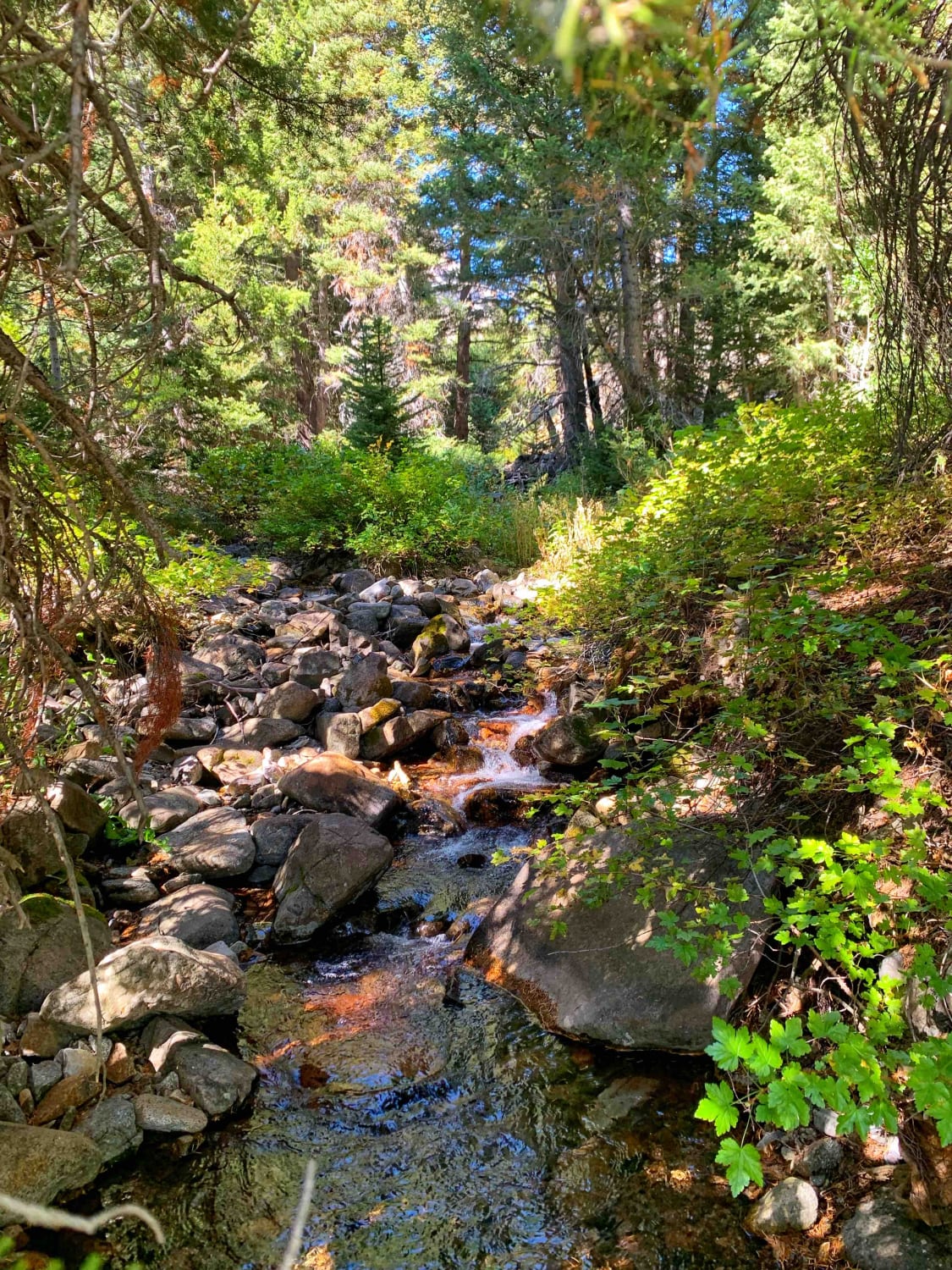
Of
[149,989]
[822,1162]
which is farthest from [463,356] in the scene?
[822,1162]

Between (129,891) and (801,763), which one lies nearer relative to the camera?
(801,763)

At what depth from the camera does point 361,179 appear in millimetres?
19953

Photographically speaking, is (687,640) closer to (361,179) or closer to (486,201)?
(486,201)

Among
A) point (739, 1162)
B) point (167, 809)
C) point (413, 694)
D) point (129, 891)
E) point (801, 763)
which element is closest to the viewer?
point (739, 1162)

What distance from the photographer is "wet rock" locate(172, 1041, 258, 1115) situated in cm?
316

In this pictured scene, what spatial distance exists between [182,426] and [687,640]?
1284cm

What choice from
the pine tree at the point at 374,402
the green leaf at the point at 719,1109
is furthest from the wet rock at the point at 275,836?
the pine tree at the point at 374,402

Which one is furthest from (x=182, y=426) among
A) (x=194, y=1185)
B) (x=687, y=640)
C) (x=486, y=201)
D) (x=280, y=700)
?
(x=194, y=1185)

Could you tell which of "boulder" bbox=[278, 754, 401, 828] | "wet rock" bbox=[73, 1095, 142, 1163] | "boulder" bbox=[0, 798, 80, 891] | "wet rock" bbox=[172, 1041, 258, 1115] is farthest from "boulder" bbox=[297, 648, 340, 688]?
"wet rock" bbox=[73, 1095, 142, 1163]

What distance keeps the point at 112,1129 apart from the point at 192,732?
402cm

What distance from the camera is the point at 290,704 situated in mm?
7078

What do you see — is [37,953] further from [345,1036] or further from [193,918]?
[345,1036]

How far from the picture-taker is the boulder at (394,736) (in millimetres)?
6664

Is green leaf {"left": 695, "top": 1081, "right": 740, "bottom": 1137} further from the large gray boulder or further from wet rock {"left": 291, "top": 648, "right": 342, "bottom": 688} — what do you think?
wet rock {"left": 291, "top": 648, "right": 342, "bottom": 688}
